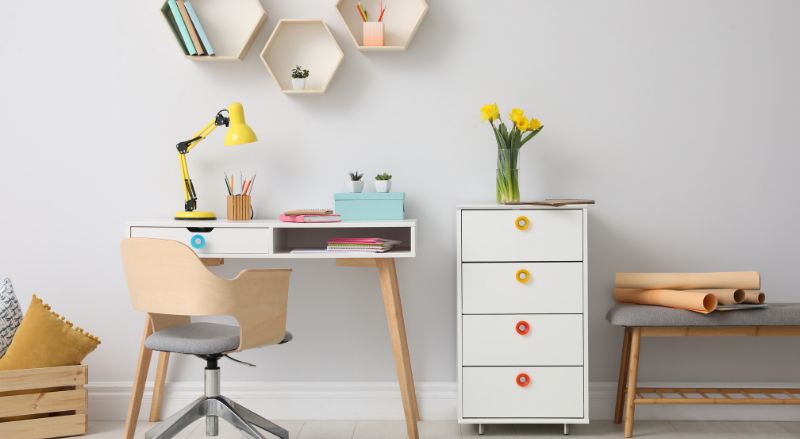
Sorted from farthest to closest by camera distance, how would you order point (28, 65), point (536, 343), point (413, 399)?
point (28, 65) < point (413, 399) < point (536, 343)

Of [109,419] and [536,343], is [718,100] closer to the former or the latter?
[536,343]

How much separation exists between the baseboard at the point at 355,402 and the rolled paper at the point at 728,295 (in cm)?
56

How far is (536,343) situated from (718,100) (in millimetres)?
1318

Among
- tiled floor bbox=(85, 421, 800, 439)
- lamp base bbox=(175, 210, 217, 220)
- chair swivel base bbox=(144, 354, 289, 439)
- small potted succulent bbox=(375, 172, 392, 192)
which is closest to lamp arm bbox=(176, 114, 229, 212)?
lamp base bbox=(175, 210, 217, 220)

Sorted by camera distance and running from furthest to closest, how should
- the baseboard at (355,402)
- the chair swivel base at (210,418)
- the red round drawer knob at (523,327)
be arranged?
1. the baseboard at (355,402)
2. the red round drawer knob at (523,327)
3. the chair swivel base at (210,418)

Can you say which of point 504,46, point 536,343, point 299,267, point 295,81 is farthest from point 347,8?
point 536,343

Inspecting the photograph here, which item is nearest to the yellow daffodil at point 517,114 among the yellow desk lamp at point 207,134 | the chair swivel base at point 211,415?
the yellow desk lamp at point 207,134

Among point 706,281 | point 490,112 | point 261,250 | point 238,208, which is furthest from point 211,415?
point 706,281

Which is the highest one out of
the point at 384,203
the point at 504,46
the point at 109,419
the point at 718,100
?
the point at 504,46

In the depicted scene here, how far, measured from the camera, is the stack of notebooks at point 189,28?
10.3 ft

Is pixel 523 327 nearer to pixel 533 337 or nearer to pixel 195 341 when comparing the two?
pixel 533 337

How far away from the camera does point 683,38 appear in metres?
3.23

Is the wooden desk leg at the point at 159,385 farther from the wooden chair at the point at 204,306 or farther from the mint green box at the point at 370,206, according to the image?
the mint green box at the point at 370,206

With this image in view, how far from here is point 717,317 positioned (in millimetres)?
2846
